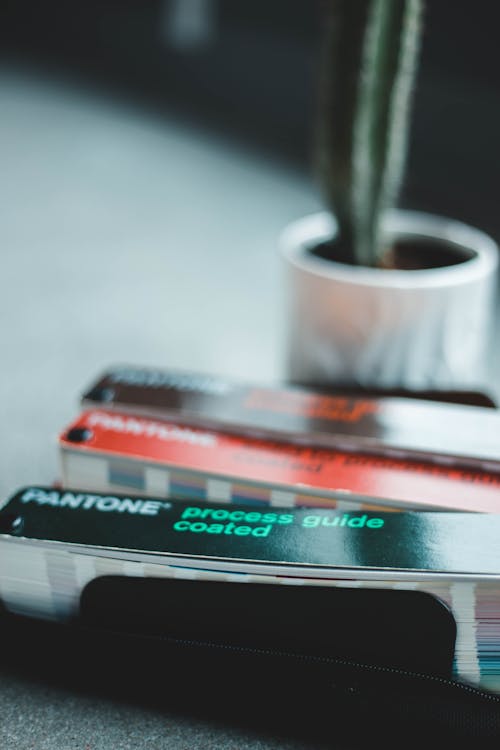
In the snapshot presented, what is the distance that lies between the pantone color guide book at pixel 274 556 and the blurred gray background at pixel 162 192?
0.07 metres

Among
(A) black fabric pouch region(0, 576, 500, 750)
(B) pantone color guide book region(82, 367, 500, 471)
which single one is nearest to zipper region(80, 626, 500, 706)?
(A) black fabric pouch region(0, 576, 500, 750)

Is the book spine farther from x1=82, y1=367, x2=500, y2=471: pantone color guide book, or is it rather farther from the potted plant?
the potted plant

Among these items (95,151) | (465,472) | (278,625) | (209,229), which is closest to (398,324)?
(465,472)

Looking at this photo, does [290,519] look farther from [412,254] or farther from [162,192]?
[162,192]

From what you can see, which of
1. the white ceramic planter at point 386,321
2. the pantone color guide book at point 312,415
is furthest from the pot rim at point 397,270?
the pantone color guide book at point 312,415

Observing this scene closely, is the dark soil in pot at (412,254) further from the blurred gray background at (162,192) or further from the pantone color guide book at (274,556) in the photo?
the pantone color guide book at (274,556)

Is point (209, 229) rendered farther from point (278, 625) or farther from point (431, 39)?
point (278, 625)

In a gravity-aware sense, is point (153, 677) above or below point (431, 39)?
below

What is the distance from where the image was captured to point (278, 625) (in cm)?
39

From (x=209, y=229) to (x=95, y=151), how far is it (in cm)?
54

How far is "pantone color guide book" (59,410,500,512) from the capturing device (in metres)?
0.44

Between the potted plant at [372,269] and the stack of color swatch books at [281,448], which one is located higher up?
the potted plant at [372,269]

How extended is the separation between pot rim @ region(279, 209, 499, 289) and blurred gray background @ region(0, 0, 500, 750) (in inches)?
7.4

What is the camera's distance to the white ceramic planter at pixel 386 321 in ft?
2.01
